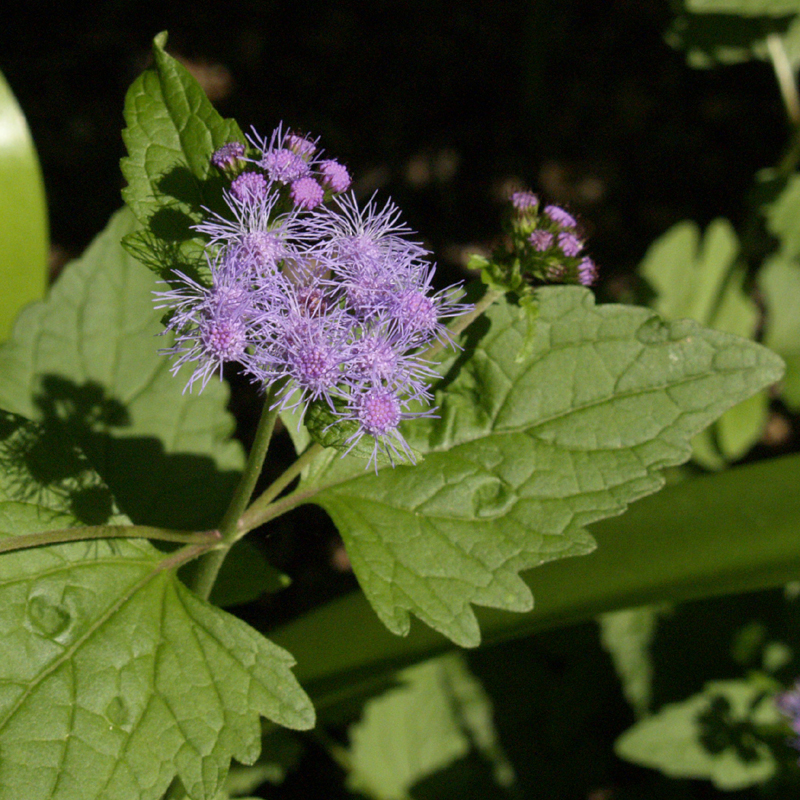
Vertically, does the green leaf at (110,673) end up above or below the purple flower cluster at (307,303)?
below

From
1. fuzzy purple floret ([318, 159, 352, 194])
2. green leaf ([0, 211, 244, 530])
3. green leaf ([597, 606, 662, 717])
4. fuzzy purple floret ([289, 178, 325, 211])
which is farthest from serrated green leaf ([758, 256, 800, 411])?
fuzzy purple floret ([289, 178, 325, 211])

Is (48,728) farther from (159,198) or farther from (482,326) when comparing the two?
(482,326)

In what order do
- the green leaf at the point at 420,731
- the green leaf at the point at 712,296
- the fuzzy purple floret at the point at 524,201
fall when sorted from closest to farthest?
the fuzzy purple floret at the point at 524,201 < the green leaf at the point at 420,731 < the green leaf at the point at 712,296

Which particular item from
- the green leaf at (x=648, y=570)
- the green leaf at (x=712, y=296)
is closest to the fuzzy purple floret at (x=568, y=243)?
the green leaf at (x=648, y=570)

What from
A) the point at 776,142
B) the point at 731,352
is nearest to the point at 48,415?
the point at 731,352

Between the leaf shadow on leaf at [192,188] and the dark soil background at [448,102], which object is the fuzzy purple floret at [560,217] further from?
the dark soil background at [448,102]

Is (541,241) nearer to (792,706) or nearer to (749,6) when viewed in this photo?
(749,6)

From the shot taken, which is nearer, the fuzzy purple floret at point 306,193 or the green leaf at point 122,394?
the fuzzy purple floret at point 306,193
